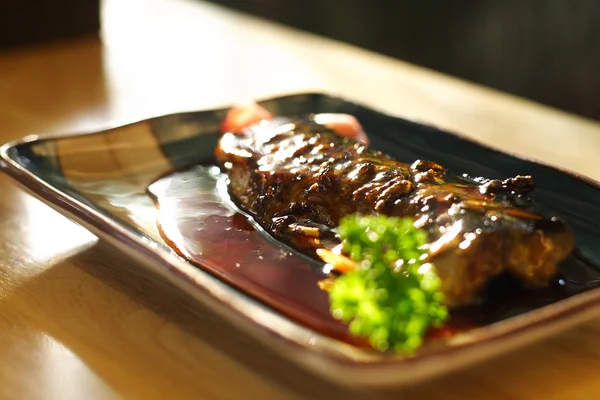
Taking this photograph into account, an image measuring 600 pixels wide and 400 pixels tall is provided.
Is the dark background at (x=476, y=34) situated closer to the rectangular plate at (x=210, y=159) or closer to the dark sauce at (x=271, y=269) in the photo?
the rectangular plate at (x=210, y=159)

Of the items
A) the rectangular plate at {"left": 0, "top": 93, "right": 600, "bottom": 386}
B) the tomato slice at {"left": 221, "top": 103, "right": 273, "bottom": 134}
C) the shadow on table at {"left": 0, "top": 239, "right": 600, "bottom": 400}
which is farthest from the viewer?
the tomato slice at {"left": 221, "top": 103, "right": 273, "bottom": 134}

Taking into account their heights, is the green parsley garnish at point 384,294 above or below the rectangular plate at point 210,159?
above

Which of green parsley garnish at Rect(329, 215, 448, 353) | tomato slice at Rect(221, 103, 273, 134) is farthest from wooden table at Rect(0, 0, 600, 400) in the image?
tomato slice at Rect(221, 103, 273, 134)

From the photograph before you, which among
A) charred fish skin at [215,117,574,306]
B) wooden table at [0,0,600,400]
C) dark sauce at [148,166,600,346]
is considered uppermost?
charred fish skin at [215,117,574,306]

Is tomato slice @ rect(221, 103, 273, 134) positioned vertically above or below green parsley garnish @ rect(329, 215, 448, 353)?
below

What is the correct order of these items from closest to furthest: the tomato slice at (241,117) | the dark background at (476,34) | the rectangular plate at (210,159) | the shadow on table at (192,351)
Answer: the rectangular plate at (210,159), the shadow on table at (192,351), the tomato slice at (241,117), the dark background at (476,34)

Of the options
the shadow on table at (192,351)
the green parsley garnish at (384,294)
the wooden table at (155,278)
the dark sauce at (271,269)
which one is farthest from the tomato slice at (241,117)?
the green parsley garnish at (384,294)

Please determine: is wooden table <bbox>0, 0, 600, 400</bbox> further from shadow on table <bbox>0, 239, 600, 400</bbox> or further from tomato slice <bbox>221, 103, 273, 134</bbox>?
tomato slice <bbox>221, 103, 273, 134</bbox>
